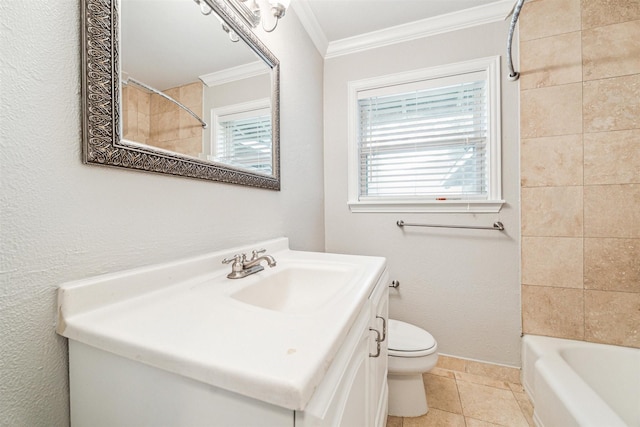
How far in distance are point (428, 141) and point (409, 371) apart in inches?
55.2

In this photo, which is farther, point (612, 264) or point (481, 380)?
point (481, 380)

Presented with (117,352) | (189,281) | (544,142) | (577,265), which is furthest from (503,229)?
(117,352)

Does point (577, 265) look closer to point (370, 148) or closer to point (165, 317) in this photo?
point (370, 148)

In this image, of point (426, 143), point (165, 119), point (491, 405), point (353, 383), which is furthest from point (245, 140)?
point (491, 405)

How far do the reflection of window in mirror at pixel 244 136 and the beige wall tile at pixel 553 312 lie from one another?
5.57 ft

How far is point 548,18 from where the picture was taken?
1.50 meters

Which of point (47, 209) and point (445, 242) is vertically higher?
point (47, 209)

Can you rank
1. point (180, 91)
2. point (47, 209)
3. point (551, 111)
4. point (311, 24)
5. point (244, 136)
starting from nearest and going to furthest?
point (47, 209) < point (180, 91) < point (244, 136) < point (551, 111) < point (311, 24)

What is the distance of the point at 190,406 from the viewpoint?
0.40 m

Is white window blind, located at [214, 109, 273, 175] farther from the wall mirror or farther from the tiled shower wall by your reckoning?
the tiled shower wall

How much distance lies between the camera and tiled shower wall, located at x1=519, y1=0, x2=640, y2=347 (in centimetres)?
135

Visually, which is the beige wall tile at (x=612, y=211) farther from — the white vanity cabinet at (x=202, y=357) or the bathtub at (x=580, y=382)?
the white vanity cabinet at (x=202, y=357)

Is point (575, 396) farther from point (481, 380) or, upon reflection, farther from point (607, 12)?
point (607, 12)

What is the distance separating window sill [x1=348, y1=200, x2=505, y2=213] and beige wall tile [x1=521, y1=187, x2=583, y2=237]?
15cm
